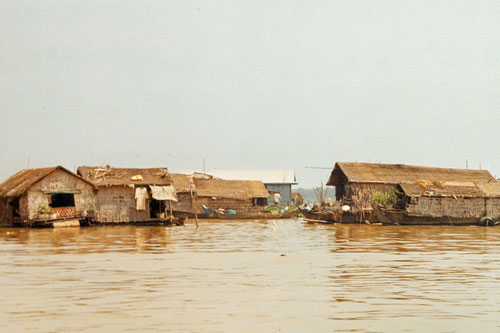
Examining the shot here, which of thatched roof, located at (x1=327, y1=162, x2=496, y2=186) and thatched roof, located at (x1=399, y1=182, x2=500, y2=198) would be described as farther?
thatched roof, located at (x1=327, y1=162, x2=496, y2=186)

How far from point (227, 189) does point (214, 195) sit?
1121 mm

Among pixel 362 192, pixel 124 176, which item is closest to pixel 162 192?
pixel 124 176

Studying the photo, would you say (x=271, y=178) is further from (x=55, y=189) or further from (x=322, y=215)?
(x=55, y=189)

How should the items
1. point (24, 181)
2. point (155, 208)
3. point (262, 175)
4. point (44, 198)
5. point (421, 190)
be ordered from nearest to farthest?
1. point (44, 198)
2. point (24, 181)
3. point (421, 190)
4. point (155, 208)
5. point (262, 175)

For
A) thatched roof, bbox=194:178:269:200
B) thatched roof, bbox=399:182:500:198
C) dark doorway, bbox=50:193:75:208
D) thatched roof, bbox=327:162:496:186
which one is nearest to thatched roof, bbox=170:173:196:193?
thatched roof, bbox=194:178:269:200

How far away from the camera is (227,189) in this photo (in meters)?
42.1

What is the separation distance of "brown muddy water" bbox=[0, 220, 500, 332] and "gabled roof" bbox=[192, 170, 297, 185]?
34.0 meters

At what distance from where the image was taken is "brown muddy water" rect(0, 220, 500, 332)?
24.0 ft

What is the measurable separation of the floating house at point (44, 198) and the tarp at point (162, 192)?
2676 millimetres

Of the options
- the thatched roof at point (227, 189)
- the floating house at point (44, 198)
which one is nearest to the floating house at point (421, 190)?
the thatched roof at point (227, 189)

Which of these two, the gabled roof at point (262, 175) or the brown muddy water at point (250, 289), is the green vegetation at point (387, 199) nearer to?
the brown muddy water at point (250, 289)

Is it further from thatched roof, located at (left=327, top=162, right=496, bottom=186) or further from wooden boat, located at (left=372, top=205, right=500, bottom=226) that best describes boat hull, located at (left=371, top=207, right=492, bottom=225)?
thatched roof, located at (left=327, top=162, right=496, bottom=186)

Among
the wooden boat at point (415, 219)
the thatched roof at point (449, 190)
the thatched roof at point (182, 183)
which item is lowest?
the wooden boat at point (415, 219)

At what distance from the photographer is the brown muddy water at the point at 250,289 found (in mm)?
7305
